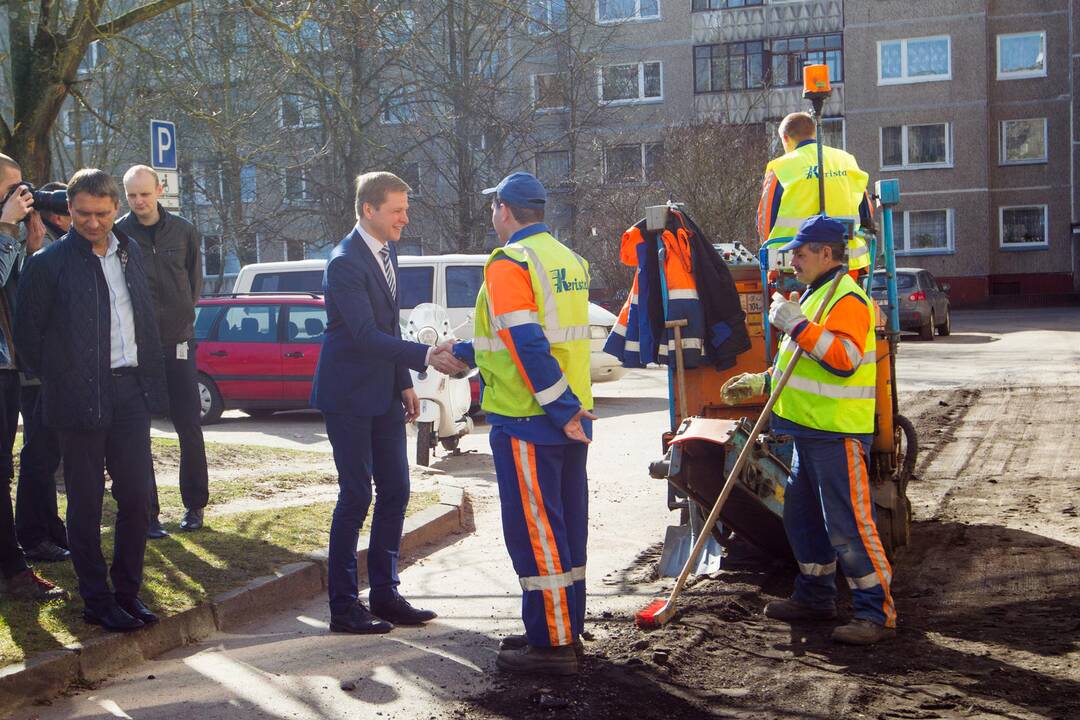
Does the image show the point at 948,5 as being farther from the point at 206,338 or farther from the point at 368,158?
the point at 206,338

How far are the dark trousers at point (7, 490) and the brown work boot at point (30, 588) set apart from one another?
0.03 meters

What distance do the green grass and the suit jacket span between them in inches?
49.5

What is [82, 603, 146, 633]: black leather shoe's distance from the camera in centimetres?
555

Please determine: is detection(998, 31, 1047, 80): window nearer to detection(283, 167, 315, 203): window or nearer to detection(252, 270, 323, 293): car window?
detection(283, 167, 315, 203): window

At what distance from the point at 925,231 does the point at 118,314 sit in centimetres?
4532

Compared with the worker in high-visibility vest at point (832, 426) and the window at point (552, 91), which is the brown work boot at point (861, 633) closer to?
the worker in high-visibility vest at point (832, 426)

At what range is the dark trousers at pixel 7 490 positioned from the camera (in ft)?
20.0

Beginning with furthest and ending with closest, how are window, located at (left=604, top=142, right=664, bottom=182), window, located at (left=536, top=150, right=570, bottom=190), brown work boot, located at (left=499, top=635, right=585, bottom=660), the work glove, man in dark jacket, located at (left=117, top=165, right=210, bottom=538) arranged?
window, located at (left=536, top=150, right=570, bottom=190) → window, located at (left=604, top=142, right=664, bottom=182) → man in dark jacket, located at (left=117, top=165, right=210, bottom=538) → the work glove → brown work boot, located at (left=499, top=635, right=585, bottom=660)

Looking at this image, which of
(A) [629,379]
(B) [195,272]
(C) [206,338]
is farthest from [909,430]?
(A) [629,379]

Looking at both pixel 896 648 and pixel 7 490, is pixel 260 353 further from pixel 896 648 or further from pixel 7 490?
pixel 896 648

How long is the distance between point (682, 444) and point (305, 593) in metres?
2.23

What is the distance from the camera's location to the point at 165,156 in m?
13.7

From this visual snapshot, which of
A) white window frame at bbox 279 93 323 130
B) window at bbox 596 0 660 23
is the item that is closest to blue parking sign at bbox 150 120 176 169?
white window frame at bbox 279 93 323 130

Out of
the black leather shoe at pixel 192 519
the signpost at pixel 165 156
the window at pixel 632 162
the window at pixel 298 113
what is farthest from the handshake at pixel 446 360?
the window at pixel 632 162
